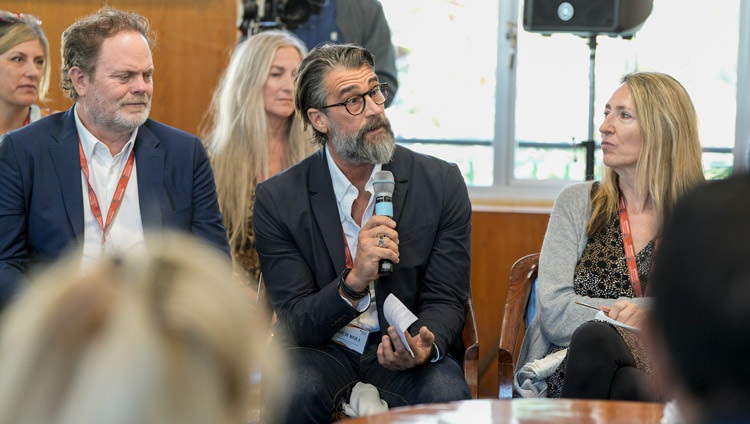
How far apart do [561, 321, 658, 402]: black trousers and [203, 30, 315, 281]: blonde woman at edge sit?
5.16 feet

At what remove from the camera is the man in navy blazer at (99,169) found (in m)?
3.22

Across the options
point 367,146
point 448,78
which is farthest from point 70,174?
point 448,78

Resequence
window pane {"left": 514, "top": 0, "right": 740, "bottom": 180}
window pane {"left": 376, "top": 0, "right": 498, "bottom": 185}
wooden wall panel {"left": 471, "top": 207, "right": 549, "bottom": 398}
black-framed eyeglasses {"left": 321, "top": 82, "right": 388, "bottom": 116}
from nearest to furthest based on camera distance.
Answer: black-framed eyeglasses {"left": 321, "top": 82, "right": 388, "bottom": 116}
wooden wall panel {"left": 471, "top": 207, "right": 549, "bottom": 398}
window pane {"left": 514, "top": 0, "right": 740, "bottom": 180}
window pane {"left": 376, "top": 0, "right": 498, "bottom": 185}

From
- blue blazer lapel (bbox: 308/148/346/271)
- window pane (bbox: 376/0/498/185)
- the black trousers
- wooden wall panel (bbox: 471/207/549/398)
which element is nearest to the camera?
the black trousers

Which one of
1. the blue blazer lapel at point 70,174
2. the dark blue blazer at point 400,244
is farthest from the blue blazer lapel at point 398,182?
the blue blazer lapel at point 70,174

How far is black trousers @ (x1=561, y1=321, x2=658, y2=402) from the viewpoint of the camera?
280 cm

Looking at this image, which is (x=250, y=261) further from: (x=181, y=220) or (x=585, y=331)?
(x=585, y=331)

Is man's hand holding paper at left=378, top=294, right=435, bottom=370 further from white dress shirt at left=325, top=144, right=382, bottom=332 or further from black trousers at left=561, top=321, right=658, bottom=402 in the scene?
black trousers at left=561, top=321, right=658, bottom=402

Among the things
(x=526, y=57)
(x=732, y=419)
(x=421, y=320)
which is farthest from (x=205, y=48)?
(x=732, y=419)

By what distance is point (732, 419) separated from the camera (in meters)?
0.83

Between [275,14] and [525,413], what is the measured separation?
3.10 meters

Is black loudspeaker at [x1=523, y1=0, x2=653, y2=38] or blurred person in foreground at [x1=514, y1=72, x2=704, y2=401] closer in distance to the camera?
blurred person in foreground at [x1=514, y1=72, x2=704, y2=401]

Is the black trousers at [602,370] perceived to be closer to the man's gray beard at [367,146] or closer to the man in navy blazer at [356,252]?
the man in navy blazer at [356,252]

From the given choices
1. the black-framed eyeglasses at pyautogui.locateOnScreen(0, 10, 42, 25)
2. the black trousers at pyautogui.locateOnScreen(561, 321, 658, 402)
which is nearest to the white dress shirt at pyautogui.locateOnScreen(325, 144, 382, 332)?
the black trousers at pyautogui.locateOnScreen(561, 321, 658, 402)
